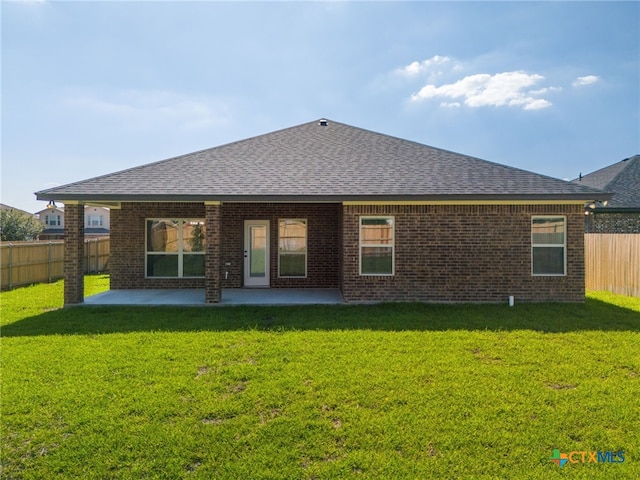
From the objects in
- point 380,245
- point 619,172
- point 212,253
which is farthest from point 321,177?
point 619,172

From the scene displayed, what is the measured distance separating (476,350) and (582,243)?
220 inches

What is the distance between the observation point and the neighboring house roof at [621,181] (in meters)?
16.6

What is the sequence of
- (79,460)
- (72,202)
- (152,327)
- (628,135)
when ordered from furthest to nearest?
(628,135) → (72,202) → (152,327) → (79,460)

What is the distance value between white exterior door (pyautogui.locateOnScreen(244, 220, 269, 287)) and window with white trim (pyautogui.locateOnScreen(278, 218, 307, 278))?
1.52 feet

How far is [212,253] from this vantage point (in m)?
9.02

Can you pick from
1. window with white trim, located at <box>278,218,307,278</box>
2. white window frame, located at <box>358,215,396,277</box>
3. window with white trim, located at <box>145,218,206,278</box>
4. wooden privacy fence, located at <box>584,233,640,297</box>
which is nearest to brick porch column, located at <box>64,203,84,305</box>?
window with white trim, located at <box>145,218,206,278</box>

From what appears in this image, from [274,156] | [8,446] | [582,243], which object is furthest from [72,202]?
[582,243]

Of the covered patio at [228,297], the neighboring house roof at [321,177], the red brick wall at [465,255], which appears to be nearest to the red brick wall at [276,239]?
the covered patio at [228,297]

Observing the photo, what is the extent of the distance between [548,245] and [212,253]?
8568 mm

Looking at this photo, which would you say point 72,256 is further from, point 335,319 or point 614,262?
point 614,262

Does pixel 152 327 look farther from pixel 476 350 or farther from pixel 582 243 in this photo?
pixel 582 243

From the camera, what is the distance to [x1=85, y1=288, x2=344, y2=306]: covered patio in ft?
30.3

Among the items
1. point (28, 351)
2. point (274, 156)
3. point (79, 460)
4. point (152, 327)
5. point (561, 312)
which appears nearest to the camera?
point (79, 460)

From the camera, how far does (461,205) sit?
927 cm
